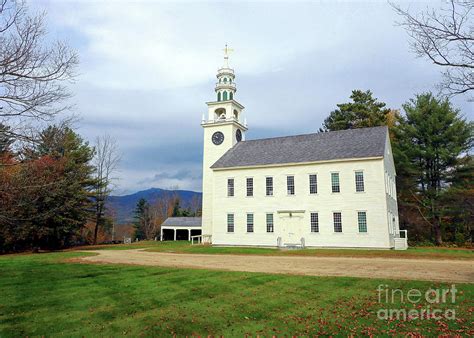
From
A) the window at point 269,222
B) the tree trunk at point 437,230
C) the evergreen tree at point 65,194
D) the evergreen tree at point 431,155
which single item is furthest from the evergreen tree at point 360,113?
the evergreen tree at point 65,194

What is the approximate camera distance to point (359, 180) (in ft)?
103

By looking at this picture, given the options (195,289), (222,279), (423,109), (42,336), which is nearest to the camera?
(42,336)

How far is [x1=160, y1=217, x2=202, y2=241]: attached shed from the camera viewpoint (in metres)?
53.1

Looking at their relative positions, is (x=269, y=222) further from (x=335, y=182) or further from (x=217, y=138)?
(x=217, y=138)

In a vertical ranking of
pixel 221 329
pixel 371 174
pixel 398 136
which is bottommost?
pixel 221 329

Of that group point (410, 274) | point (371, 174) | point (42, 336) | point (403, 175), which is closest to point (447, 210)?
point (403, 175)

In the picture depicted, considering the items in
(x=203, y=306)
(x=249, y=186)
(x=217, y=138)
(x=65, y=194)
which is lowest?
(x=203, y=306)

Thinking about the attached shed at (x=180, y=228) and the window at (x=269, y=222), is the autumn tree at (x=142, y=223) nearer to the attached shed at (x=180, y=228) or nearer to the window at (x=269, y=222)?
the attached shed at (x=180, y=228)

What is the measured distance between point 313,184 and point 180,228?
26372 mm

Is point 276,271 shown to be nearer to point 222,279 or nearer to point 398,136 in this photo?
point 222,279

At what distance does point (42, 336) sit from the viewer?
7.16m

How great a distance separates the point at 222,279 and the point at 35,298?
6.04 meters

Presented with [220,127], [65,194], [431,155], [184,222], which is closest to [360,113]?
[431,155]

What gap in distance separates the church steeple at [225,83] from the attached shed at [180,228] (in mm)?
19849
